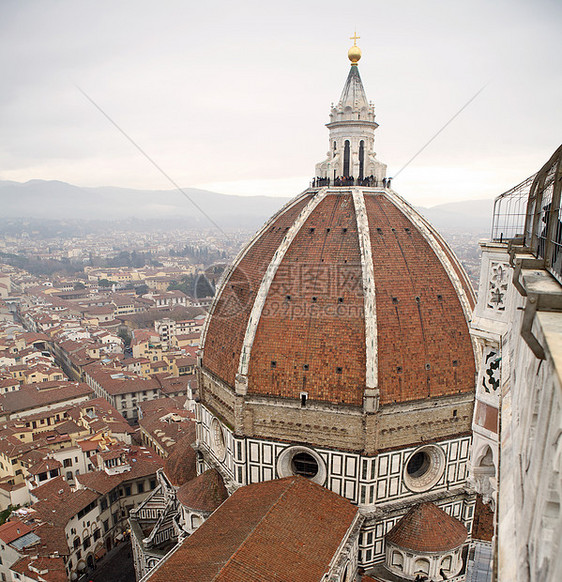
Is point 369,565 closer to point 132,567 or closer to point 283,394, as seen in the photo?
point 283,394

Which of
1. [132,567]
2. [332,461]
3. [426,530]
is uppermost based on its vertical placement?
[332,461]

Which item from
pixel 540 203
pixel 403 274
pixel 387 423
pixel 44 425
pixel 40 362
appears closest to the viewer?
pixel 540 203

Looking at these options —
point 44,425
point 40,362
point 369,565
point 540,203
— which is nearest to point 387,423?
point 369,565

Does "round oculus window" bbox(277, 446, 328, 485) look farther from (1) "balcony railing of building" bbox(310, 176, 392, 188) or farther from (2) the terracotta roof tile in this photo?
(1) "balcony railing of building" bbox(310, 176, 392, 188)

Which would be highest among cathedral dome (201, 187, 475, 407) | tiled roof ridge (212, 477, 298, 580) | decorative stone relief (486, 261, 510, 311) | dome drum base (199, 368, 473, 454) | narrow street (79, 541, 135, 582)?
decorative stone relief (486, 261, 510, 311)

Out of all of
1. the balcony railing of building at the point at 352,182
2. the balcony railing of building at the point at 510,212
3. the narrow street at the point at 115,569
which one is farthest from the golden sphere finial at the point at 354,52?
the narrow street at the point at 115,569

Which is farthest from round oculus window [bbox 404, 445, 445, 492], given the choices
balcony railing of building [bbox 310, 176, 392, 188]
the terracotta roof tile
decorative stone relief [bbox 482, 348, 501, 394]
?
balcony railing of building [bbox 310, 176, 392, 188]
